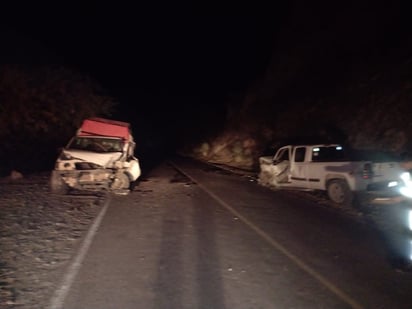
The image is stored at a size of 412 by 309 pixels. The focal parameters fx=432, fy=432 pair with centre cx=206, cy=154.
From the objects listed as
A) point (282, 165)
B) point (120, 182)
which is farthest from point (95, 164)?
point (282, 165)

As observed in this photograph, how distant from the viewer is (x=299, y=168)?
1491cm

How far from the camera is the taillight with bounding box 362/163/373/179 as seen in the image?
39.8 feet

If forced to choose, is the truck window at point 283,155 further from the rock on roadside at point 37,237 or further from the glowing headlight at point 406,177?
the glowing headlight at point 406,177

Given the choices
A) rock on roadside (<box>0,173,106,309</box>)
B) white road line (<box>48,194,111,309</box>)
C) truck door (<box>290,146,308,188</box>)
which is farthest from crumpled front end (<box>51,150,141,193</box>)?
truck door (<box>290,146,308,188</box>)

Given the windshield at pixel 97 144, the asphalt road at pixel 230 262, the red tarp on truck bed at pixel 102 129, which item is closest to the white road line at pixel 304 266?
the asphalt road at pixel 230 262

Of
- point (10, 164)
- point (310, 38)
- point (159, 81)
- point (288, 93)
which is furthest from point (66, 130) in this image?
point (159, 81)

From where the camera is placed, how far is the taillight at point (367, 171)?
39.8 ft

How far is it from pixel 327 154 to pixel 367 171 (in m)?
2.03

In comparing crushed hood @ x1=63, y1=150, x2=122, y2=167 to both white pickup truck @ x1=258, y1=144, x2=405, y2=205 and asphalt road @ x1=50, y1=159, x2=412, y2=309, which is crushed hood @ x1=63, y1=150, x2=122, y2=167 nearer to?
asphalt road @ x1=50, y1=159, x2=412, y2=309

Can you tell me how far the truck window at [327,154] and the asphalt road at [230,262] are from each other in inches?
80.7

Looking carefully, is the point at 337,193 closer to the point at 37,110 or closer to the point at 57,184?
the point at 57,184

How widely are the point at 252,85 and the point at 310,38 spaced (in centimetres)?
925

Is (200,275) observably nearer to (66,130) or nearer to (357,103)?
(357,103)

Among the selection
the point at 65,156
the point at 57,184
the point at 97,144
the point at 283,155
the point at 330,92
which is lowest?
the point at 57,184
